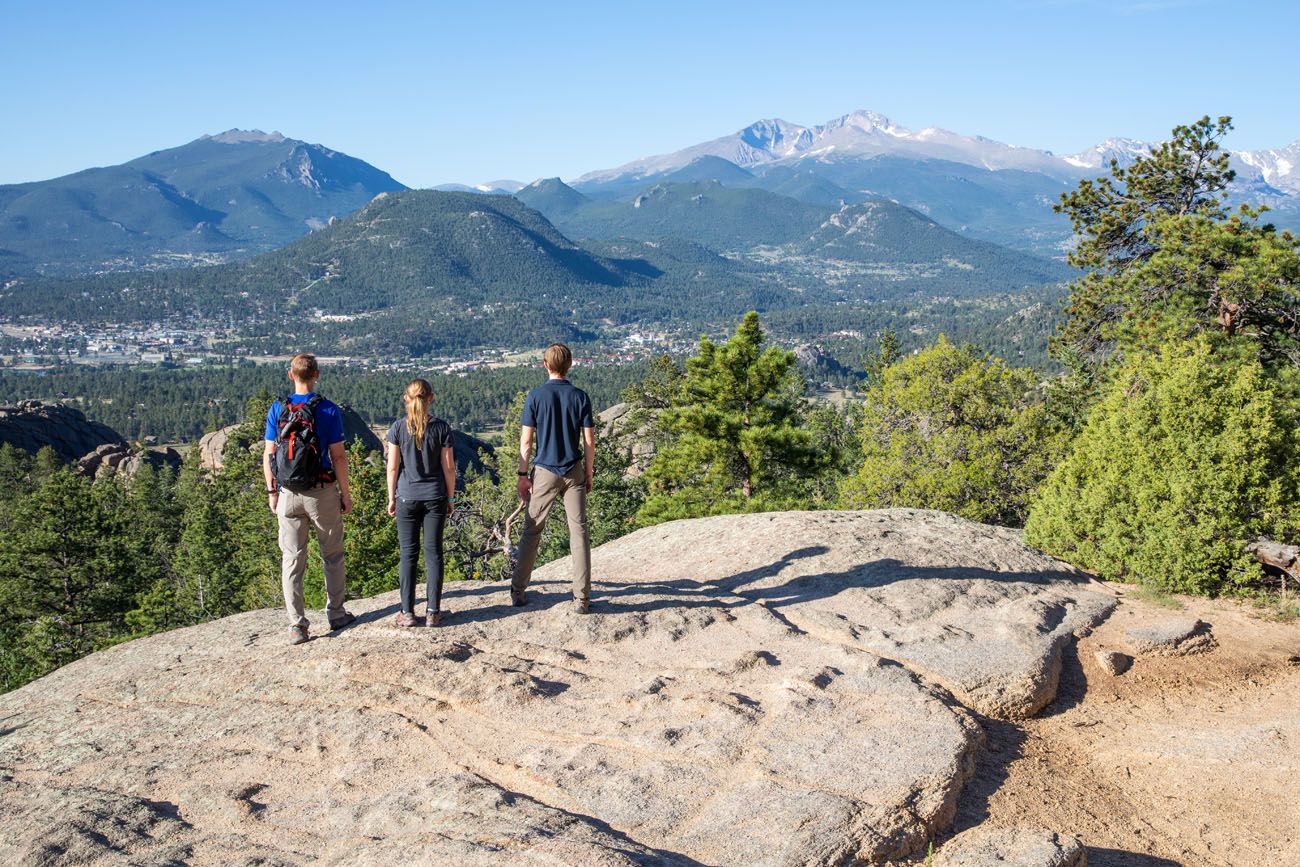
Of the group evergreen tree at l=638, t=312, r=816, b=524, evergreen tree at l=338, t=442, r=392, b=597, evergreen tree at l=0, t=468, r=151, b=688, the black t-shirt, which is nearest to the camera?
the black t-shirt

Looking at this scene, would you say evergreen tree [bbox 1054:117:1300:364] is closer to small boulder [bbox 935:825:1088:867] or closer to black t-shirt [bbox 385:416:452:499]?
small boulder [bbox 935:825:1088:867]

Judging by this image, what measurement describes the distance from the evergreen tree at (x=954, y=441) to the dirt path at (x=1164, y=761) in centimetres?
1055

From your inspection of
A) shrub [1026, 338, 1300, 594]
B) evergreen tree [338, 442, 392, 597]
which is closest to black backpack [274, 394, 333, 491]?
shrub [1026, 338, 1300, 594]

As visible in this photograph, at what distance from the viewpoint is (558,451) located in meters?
9.36

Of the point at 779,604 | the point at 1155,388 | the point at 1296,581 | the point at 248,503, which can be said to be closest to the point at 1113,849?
the point at 779,604

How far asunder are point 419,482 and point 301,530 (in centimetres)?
136

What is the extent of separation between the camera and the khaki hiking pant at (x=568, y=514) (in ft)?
30.8

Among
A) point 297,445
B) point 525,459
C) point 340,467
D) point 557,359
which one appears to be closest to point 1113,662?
point 525,459

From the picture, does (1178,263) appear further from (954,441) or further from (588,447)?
(588,447)

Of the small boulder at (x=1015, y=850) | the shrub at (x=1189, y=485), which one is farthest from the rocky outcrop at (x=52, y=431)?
the small boulder at (x=1015, y=850)

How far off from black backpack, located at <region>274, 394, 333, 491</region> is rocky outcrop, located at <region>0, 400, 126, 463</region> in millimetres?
97611

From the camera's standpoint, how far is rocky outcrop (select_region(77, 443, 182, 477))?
268 ft

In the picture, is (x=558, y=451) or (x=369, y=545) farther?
(x=369, y=545)

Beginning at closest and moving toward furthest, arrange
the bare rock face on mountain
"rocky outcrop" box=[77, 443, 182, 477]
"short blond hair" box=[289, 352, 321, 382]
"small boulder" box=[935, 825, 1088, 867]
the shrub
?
"small boulder" box=[935, 825, 1088, 867] → the bare rock face on mountain → "short blond hair" box=[289, 352, 321, 382] → the shrub → "rocky outcrop" box=[77, 443, 182, 477]
